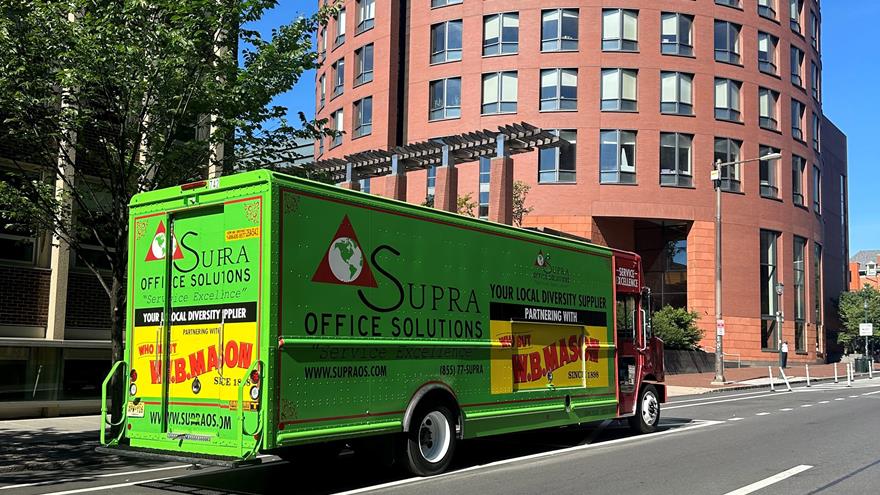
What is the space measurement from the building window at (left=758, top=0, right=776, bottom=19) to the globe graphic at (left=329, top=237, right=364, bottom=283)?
45578mm

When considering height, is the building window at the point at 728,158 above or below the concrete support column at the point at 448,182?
above

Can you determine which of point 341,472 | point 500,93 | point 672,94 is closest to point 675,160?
point 672,94

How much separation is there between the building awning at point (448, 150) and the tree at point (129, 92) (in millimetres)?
9722

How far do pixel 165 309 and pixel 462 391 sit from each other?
3799 millimetres

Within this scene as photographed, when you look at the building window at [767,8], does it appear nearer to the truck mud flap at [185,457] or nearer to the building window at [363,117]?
the building window at [363,117]

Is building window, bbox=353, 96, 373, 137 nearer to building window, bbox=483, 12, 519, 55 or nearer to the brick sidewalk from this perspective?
building window, bbox=483, 12, 519, 55

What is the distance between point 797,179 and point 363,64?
1056 inches

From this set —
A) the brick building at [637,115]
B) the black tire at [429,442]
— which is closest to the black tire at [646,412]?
the black tire at [429,442]

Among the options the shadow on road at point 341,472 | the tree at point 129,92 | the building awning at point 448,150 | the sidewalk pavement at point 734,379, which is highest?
the building awning at point 448,150

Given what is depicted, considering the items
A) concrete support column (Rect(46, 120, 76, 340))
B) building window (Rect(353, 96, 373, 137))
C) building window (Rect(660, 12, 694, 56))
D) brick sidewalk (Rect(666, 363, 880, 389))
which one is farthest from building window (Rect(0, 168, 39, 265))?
building window (Rect(660, 12, 694, 56))

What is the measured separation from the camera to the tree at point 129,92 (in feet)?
39.2

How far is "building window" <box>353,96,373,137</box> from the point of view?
49.0 m

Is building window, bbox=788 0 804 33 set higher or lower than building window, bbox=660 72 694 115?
higher

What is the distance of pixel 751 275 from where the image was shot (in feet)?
155
